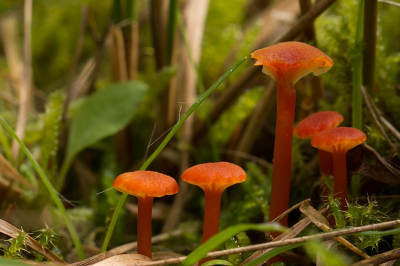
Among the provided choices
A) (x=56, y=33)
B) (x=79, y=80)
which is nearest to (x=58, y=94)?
(x=79, y=80)

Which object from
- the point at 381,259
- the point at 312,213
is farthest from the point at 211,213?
the point at 381,259

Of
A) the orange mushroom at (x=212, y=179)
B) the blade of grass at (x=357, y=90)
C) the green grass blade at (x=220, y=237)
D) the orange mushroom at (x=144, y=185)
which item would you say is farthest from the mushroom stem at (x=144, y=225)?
the blade of grass at (x=357, y=90)

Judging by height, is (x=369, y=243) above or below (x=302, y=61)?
below

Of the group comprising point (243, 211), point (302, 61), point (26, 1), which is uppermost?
point (26, 1)

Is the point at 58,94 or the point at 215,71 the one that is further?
the point at 215,71

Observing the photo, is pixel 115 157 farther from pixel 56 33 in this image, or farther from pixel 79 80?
pixel 56 33

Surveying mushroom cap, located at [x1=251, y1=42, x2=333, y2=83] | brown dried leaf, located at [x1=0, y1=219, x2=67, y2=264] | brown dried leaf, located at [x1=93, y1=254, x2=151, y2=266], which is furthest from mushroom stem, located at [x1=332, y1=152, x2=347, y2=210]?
brown dried leaf, located at [x1=0, y1=219, x2=67, y2=264]

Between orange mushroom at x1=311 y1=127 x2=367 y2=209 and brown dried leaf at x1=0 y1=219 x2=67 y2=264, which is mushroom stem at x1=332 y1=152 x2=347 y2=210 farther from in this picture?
brown dried leaf at x1=0 y1=219 x2=67 y2=264
